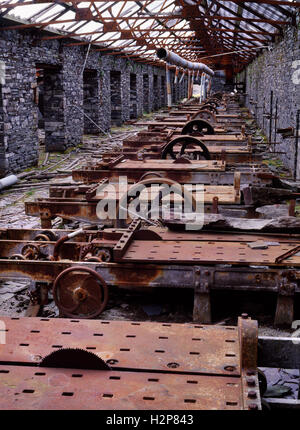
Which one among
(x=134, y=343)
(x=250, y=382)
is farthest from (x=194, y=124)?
(x=250, y=382)

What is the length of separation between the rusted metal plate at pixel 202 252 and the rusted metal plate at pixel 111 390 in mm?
2039

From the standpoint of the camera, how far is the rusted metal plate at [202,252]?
14.5 feet

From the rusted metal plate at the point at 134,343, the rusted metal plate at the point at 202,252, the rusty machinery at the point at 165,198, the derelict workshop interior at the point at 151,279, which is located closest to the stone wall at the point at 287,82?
the derelict workshop interior at the point at 151,279

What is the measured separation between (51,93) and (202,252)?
13.7 metres

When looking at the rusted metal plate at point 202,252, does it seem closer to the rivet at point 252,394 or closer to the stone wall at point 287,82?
the rivet at point 252,394

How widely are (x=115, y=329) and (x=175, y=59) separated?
16.2 metres

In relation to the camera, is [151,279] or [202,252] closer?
[151,279]

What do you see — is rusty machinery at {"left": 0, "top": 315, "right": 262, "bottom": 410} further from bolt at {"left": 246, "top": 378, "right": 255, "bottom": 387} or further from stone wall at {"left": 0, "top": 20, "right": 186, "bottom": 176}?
stone wall at {"left": 0, "top": 20, "right": 186, "bottom": 176}

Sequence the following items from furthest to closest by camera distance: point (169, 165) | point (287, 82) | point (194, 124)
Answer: point (287, 82) → point (194, 124) → point (169, 165)

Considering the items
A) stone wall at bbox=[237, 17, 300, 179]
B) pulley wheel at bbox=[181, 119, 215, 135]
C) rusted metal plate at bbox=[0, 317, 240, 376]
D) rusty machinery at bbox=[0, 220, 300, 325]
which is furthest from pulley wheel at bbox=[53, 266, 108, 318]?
stone wall at bbox=[237, 17, 300, 179]

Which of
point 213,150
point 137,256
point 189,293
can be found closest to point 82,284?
point 137,256

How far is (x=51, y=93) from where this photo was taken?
55.8 feet

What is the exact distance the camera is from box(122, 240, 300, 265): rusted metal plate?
174 inches

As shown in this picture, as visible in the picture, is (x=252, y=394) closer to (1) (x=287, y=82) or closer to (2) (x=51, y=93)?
(1) (x=287, y=82)
